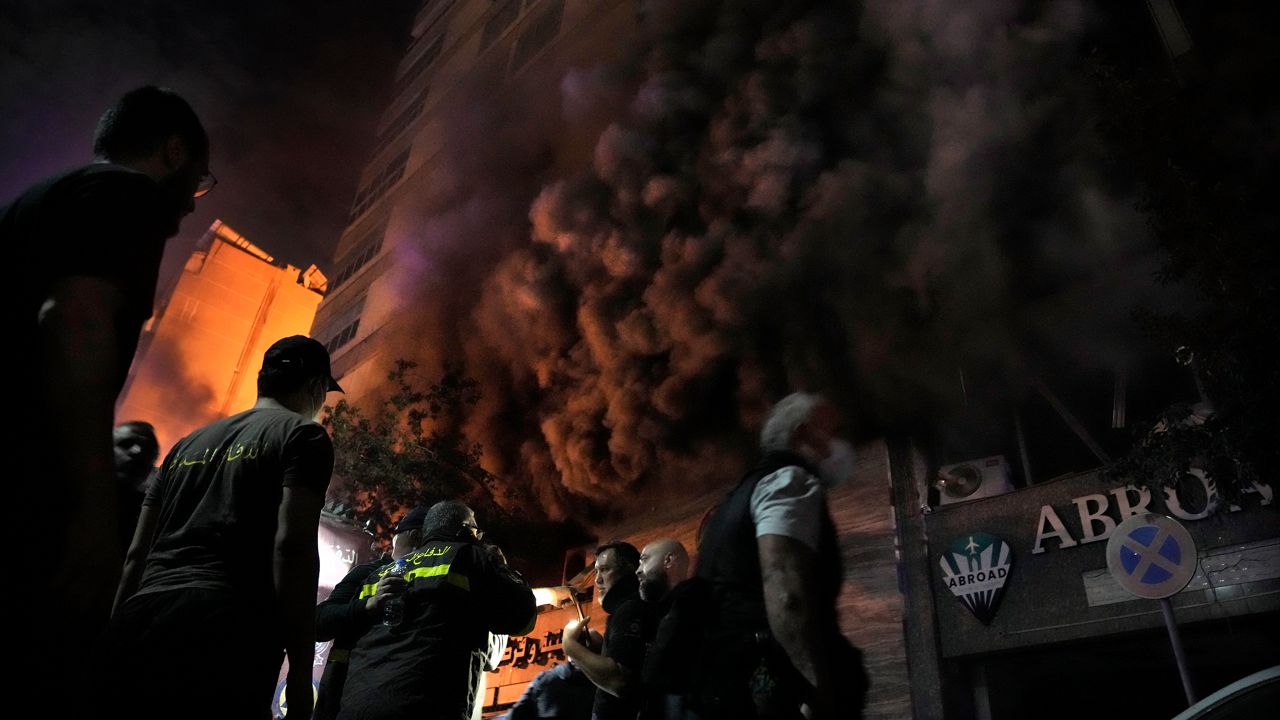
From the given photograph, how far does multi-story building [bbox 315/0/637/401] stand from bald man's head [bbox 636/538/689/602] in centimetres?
1971

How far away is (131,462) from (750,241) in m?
12.0

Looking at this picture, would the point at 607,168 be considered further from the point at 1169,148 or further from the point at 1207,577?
the point at 1207,577

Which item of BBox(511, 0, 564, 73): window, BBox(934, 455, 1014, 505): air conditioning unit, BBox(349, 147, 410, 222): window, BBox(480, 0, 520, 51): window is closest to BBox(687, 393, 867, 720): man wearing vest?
BBox(934, 455, 1014, 505): air conditioning unit

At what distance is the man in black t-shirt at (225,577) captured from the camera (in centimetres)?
176

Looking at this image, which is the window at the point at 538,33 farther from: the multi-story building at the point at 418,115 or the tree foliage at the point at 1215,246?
the tree foliage at the point at 1215,246

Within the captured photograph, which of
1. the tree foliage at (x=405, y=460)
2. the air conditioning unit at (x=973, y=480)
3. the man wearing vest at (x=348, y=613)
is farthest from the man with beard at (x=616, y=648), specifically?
the tree foliage at (x=405, y=460)

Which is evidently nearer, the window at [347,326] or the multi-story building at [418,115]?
the multi-story building at [418,115]

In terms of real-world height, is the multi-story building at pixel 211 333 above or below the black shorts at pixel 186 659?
above

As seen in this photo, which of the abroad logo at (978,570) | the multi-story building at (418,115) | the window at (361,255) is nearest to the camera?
the abroad logo at (978,570)

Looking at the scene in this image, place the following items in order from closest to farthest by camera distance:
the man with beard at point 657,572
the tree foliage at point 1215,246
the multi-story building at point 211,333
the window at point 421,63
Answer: the man with beard at point 657,572 < the tree foliage at point 1215,246 < the multi-story building at point 211,333 < the window at point 421,63

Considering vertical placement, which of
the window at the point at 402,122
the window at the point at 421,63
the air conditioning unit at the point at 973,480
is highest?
the window at the point at 421,63

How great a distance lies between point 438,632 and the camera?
3.14 metres

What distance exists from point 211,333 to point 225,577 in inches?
1513

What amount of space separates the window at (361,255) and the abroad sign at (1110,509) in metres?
24.5
